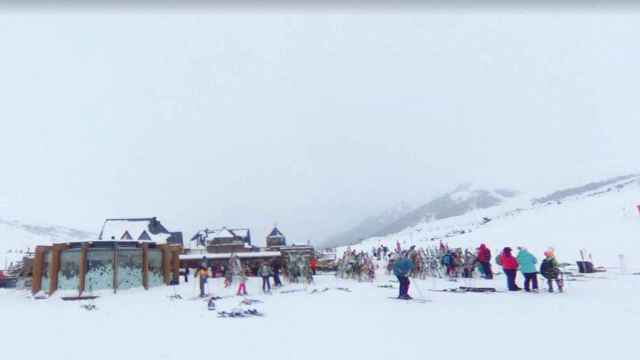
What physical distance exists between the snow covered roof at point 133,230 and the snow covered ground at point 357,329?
123 ft

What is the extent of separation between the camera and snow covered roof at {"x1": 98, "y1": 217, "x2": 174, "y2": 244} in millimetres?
51719

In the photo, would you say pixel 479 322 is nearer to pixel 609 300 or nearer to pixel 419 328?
pixel 419 328

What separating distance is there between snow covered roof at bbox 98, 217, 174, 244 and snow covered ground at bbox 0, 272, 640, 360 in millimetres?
37606

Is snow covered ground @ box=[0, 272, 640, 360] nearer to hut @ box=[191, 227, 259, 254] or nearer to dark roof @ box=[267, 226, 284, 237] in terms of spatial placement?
hut @ box=[191, 227, 259, 254]

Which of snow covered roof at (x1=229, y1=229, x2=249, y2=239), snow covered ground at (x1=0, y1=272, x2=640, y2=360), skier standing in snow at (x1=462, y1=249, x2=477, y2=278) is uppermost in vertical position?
snow covered roof at (x1=229, y1=229, x2=249, y2=239)

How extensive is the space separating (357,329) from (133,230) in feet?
167

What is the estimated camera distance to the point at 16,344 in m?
10.2

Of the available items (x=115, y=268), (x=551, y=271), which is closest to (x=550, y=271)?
(x=551, y=271)

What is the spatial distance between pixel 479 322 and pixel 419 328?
1660mm

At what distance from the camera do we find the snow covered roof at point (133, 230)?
5172 centimetres

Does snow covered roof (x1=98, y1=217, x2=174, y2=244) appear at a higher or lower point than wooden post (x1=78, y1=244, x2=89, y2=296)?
higher

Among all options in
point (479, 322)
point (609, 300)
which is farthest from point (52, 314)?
point (609, 300)

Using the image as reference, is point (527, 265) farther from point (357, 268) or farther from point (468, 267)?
point (357, 268)

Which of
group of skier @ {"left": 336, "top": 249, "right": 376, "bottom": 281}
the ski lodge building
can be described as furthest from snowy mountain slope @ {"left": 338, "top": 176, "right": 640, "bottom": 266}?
the ski lodge building
